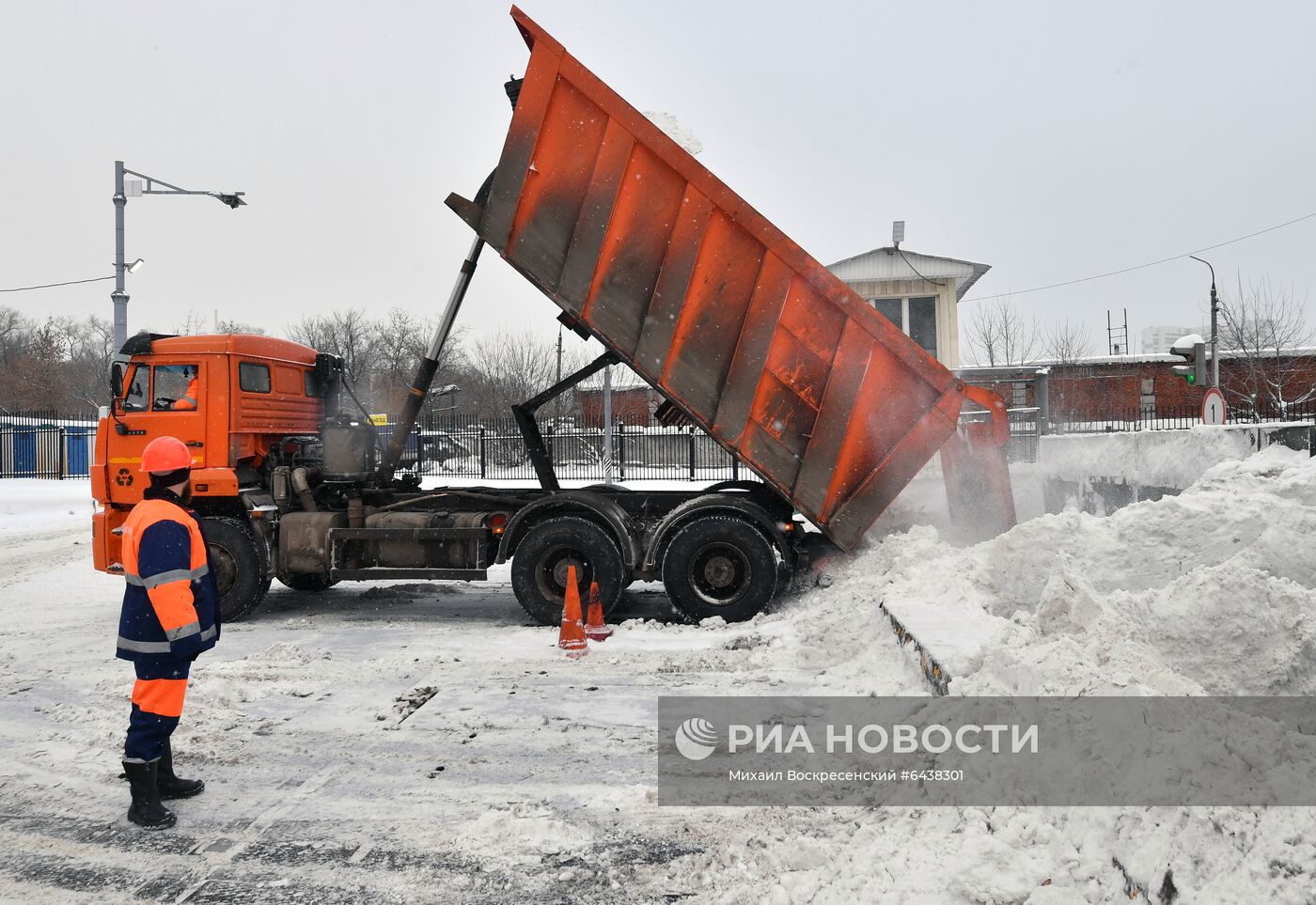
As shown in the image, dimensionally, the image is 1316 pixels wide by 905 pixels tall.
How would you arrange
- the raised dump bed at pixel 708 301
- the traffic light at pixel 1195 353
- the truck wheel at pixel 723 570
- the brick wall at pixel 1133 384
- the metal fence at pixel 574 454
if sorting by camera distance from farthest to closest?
the brick wall at pixel 1133 384 → the metal fence at pixel 574 454 → the traffic light at pixel 1195 353 → the truck wheel at pixel 723 570 → the raised dump bed at pixel 708 301

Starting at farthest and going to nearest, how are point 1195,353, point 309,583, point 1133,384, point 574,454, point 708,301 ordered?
point 1133,384 < point 574,454 < point 1195,353 < point 309,583 < point 708,301

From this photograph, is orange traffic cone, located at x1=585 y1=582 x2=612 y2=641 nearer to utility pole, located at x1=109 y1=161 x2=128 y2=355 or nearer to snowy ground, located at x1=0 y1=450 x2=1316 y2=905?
snowy ground, located at x1=0 y1=450 x2=1316 y2=905

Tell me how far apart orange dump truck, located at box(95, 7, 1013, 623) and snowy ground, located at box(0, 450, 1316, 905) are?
0.69 meters

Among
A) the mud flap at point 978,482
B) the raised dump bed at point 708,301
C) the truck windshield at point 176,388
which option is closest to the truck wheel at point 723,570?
the raised dump bed at point 708,301

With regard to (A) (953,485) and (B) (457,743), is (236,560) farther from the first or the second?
(A) (953,485)

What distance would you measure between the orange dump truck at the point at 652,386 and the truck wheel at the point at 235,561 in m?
0.02

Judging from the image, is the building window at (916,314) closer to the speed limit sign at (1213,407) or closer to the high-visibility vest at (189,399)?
the speed limit sign at (1213,407)

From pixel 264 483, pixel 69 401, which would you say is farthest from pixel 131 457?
pixel 69 401

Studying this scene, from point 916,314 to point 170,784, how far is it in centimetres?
1652

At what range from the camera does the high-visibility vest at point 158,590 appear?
3980 mm

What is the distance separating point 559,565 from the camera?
7.88 metres

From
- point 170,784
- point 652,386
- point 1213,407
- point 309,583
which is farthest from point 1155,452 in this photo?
point 309,583

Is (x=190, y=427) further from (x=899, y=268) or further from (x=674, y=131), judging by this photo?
(x=899, y=268)

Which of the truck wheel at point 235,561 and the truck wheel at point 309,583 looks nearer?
the truck wheel at point 235,561
